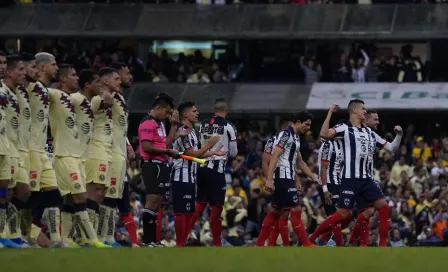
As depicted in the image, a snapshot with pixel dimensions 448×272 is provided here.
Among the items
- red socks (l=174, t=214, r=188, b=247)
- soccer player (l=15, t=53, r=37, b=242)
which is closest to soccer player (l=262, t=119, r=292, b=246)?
red socks (l=174, t=214, r=188, b=247)

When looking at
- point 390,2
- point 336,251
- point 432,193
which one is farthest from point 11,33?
point 336,251

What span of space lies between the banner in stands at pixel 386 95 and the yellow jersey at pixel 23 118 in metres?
24.4

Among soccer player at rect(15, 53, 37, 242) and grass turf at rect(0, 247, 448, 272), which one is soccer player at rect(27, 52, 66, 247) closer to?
soccer player at rect(15, 53, 37, 242)

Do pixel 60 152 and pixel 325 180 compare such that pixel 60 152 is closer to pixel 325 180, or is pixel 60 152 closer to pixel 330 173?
pixel 325 180

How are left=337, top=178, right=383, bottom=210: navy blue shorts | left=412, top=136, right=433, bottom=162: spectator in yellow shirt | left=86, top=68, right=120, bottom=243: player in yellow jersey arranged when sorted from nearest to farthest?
1. left=86, top=68, right=120, bottom=243: player in yellow jersey
2. left=337, top=178, right=383, bottom=210: navy blue shorts
3. left=412, top=136, right=433, bottom=162: spectator in yellow shirt

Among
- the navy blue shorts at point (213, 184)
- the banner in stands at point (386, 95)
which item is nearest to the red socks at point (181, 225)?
the navy blue shorts at point (213, 184)

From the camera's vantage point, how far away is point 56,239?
805 inches

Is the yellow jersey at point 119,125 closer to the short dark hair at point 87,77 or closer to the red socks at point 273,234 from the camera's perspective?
the short dark hair at point 87,77

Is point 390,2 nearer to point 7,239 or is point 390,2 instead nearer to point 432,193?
point 432,193

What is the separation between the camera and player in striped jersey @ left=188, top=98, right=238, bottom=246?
24922 millimetres

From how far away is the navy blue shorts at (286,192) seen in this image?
2458 cm

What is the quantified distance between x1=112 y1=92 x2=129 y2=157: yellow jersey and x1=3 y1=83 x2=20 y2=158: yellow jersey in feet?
7.45

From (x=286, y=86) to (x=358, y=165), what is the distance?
904 inches

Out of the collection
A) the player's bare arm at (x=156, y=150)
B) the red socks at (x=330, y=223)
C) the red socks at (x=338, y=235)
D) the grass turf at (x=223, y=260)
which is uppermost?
the player's bare arm at (x=156, y=150)
